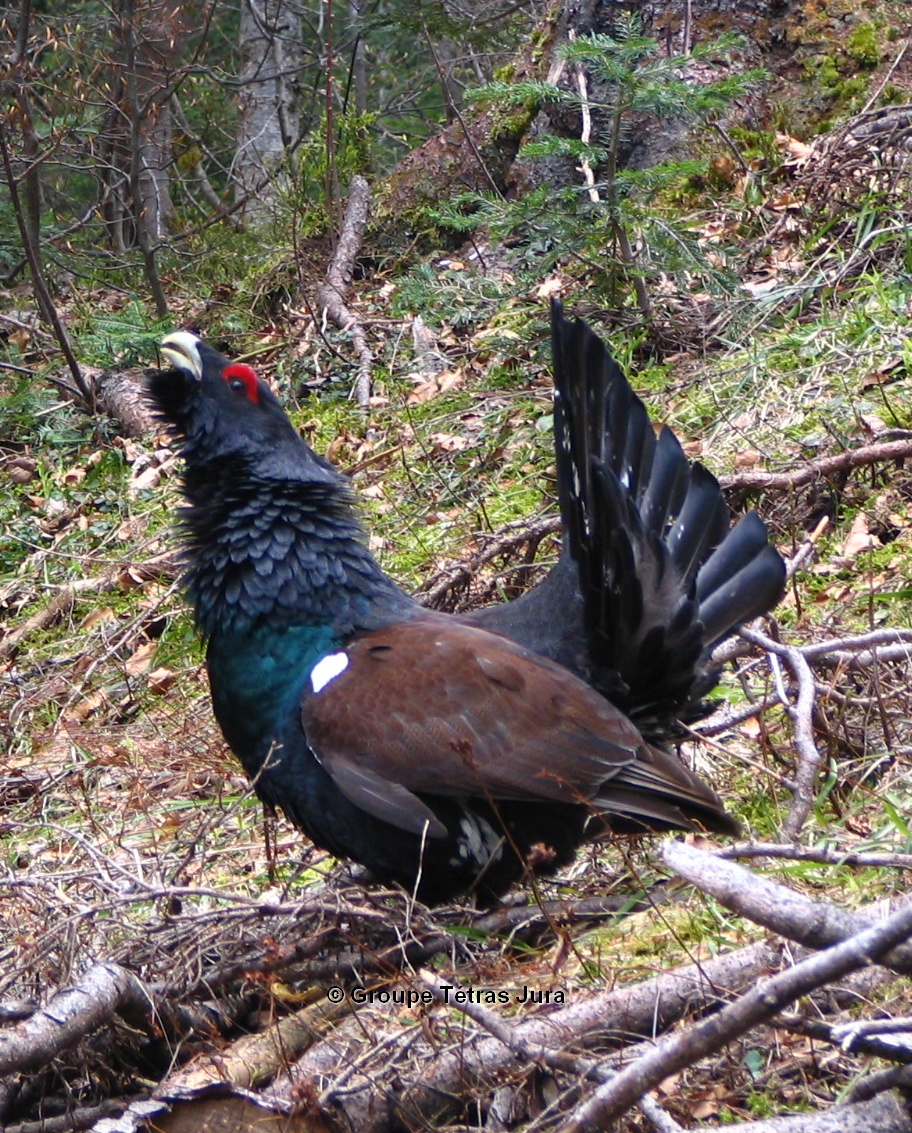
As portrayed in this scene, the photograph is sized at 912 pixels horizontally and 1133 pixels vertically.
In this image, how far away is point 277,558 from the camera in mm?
3855

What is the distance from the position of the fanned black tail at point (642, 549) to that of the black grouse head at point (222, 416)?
32.7 inches

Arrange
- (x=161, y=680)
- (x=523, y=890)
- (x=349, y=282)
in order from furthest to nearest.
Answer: (x=349, y=282), (x=161, y=680), (x=523, y=890)

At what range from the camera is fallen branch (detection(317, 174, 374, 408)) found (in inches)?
321

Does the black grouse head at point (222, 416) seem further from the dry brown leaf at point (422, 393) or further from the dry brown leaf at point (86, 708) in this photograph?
the dry brown leaf at point (422, 393)

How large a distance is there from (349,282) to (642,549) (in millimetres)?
5849

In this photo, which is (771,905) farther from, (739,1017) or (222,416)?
(222,416)

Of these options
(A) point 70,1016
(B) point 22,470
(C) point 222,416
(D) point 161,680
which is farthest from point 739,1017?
(B) point 22,470

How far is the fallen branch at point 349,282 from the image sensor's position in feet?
26.8

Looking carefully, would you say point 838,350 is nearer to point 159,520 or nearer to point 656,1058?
point 159,520

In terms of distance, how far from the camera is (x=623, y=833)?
147 inches

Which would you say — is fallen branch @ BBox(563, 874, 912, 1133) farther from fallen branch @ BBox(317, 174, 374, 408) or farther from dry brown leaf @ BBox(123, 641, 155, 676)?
fallen branch @ BBox(317, 174, 374, 408)

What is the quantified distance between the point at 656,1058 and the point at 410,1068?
86 cm

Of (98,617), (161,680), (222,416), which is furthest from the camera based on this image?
(98,617)

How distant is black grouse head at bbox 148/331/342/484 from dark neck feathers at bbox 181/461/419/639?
0.11ft
